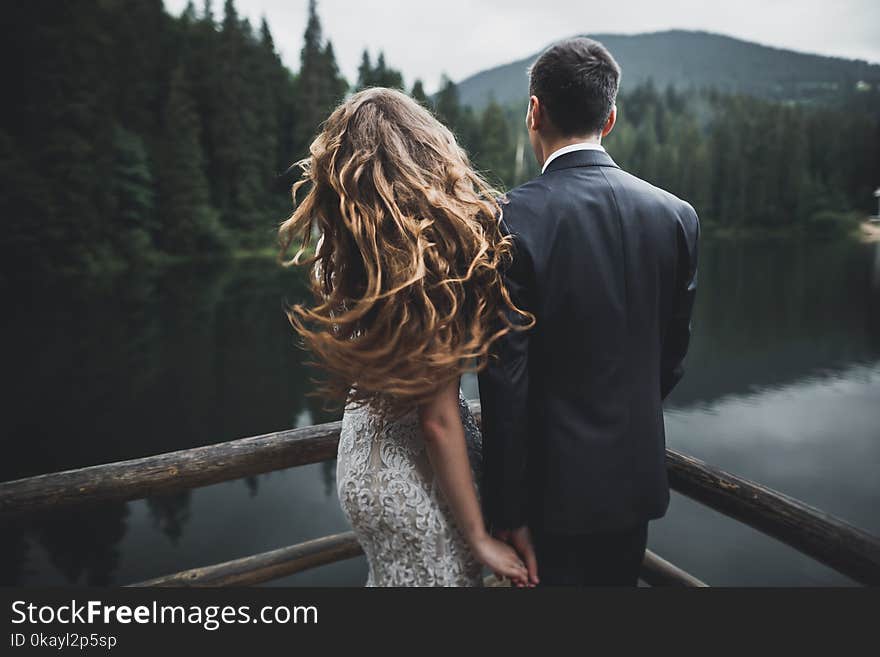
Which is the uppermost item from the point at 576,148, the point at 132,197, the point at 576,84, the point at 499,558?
the point at 576,84

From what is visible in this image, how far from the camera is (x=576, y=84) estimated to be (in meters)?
1.57

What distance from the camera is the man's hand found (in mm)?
1646

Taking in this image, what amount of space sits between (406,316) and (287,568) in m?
2.11

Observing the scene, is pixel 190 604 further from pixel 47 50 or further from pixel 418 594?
pixel 47 50

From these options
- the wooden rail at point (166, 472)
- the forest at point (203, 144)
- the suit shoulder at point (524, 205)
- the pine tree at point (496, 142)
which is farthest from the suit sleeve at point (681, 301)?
the pine tree at point (496, 142)

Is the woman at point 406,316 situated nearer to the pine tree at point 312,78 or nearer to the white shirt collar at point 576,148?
the white shirt collar at point 576,148

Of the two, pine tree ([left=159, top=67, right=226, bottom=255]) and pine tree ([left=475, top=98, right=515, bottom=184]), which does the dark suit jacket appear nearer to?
pine tree ([left=159, top=67, right=226, bottom=255])

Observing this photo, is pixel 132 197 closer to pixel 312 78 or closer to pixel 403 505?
pixel 312 78

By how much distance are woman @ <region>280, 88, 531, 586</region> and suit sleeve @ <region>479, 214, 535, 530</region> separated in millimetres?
41

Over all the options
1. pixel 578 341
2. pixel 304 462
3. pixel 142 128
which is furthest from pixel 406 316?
pixel 142 128

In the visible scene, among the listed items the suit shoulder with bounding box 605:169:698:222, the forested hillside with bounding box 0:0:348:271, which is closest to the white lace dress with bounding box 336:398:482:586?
the suit shoulder with bounding box 605:169:698:222

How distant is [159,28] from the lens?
146ft

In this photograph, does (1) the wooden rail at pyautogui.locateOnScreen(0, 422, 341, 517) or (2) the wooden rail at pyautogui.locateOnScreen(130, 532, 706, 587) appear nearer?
(1) the wooden rail at pyautogui.locateOnScreen(0, 422, 341, 517)

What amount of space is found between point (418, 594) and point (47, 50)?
34556 millimetres
